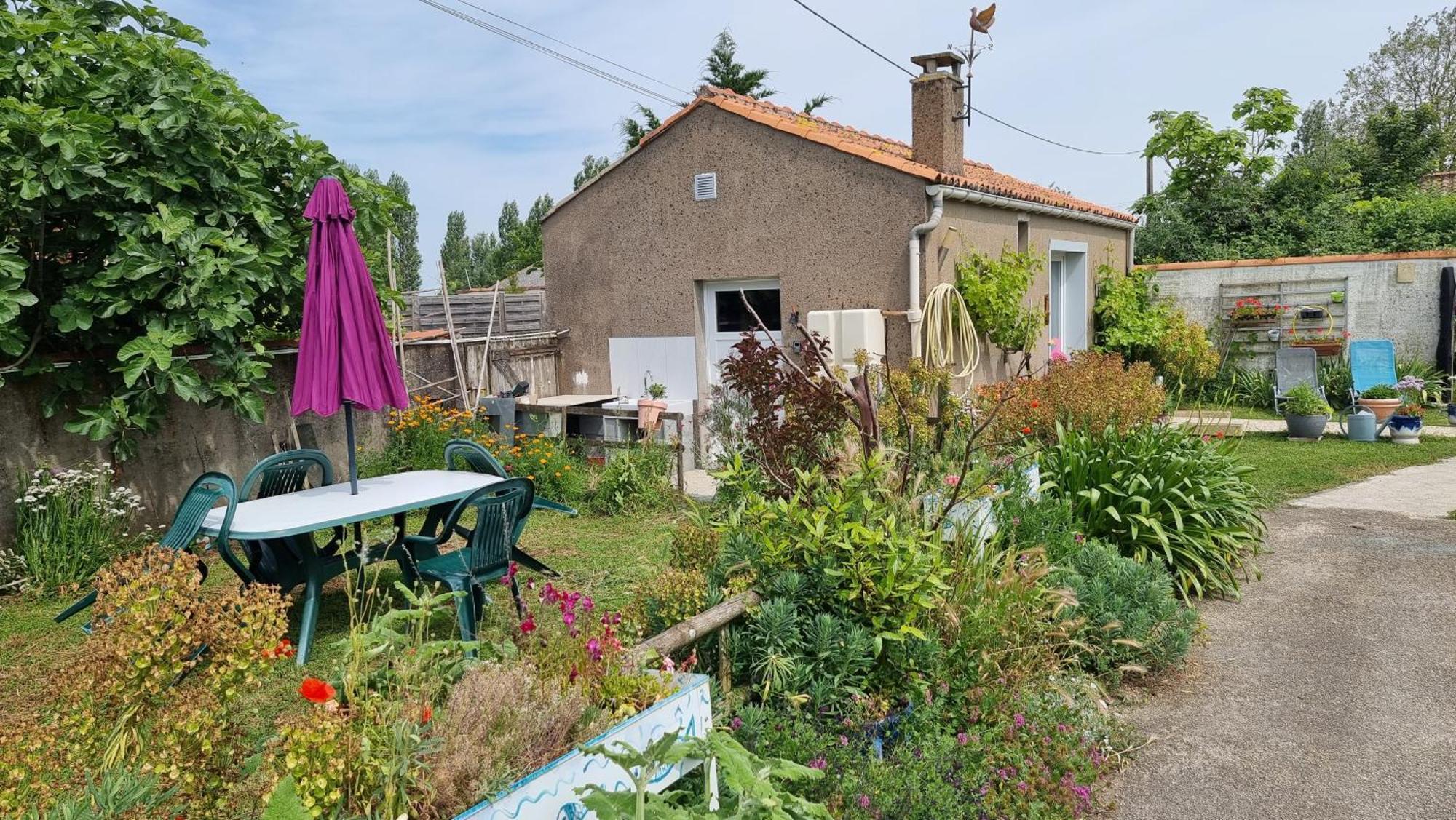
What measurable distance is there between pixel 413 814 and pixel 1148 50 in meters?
19.4

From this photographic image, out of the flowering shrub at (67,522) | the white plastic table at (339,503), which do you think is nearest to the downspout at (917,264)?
the white plastic table at (339,503)

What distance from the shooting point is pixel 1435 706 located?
4434 millimetres

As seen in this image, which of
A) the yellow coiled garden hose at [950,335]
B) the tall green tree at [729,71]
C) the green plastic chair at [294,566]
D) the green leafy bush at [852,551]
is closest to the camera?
the green leafy bush at [852,551]

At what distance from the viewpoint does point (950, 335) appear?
→ 32.8ft

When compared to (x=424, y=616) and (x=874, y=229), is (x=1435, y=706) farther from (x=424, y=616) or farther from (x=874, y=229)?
(x=874, y=229)

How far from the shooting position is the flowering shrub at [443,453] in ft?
28.8

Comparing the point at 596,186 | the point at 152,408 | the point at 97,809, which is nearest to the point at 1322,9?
the point at 596,186

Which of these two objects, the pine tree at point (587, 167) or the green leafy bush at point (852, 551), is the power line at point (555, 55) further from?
the pine tree at point (587, 167)

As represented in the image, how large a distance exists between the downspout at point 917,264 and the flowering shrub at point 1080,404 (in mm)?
1949

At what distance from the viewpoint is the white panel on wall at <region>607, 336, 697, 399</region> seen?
11.2m

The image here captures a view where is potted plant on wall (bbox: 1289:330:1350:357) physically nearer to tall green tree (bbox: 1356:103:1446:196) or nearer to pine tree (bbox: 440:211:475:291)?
tall green tree (bbox: 1356:103:1446:196)

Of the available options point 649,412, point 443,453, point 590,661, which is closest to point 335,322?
point 590,661

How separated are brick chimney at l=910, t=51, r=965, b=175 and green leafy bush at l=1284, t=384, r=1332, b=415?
19.0ft

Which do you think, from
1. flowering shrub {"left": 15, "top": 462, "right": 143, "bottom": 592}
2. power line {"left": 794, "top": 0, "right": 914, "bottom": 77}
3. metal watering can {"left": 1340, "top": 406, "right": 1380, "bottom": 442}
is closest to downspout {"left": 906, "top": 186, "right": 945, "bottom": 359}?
power line {"left": 794, "top": 0, "right": 914, "bottom": 77}
